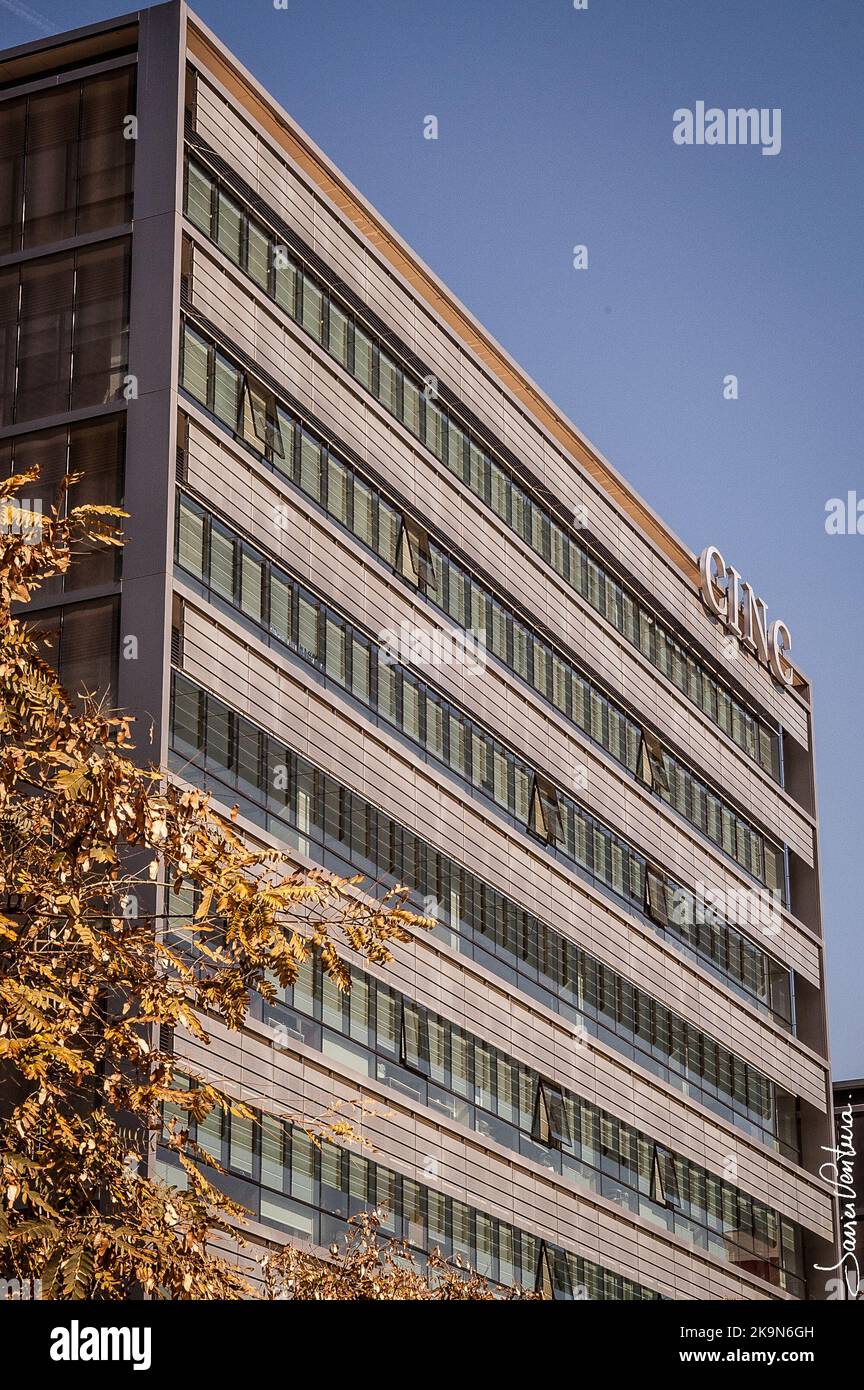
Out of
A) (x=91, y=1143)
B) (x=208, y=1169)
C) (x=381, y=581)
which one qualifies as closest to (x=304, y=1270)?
(x=208, y=1169)

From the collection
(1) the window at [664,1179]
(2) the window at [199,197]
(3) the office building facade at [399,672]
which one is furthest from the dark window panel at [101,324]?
(1) the window at [664,1179]

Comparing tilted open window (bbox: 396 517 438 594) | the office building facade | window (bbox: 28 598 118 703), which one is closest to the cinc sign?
the office building facade

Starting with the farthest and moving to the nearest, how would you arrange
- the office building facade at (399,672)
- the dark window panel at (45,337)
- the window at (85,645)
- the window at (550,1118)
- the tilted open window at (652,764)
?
the tilted open window at (652,764) → the window at (550,1118) → the dark window panel at (45,337) → the office building facade at (399,672) → the window at (85,645)

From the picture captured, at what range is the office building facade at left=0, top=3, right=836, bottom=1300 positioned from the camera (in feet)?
121

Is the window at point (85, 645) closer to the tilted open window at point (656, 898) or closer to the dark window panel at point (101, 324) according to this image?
the dark window panel at point (101, 324)

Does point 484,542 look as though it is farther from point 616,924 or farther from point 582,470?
point 616,924

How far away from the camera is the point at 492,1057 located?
44.9 metres

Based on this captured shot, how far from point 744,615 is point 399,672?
73.2ft

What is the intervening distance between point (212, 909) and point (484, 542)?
54.9 feet

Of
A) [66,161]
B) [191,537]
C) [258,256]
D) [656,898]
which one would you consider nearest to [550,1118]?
[656,898]

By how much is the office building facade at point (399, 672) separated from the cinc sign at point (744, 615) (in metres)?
1.67

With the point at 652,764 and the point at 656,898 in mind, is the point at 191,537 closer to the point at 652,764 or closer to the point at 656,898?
the point at 656,898

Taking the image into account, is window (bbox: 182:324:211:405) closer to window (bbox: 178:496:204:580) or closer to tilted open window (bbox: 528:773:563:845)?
window (bbox: 178:496:204:580)

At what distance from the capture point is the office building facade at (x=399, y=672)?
3703cm
